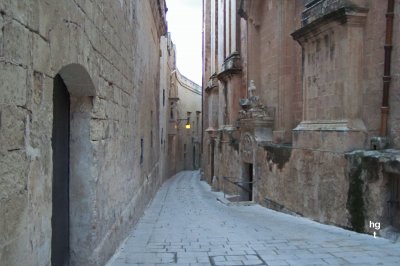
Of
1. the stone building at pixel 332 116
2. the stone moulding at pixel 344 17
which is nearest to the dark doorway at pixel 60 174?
the stone building at pixel 332 116

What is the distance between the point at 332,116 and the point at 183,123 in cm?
3069

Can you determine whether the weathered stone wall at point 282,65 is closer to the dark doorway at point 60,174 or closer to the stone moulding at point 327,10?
the stone moulding at point 327,10

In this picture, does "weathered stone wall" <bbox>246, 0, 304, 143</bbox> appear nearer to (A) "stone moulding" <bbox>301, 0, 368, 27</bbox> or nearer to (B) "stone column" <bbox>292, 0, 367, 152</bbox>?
(B) "stone column" <bbox>292, 0, 367, 152</bbox>

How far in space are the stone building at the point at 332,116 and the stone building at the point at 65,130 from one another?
3.78 meters

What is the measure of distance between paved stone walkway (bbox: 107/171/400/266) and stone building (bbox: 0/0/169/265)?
20.6 inches

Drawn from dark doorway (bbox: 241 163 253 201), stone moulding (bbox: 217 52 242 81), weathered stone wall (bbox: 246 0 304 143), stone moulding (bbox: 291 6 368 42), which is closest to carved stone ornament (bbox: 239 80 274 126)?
weathered stone wall (bbox: 246 0 304 143)

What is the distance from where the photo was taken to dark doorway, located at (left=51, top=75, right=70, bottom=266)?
3816 millimetres

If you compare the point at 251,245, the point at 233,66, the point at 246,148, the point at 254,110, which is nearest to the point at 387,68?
the point at 251,245

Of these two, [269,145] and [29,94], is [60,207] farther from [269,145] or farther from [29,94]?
[269,145]

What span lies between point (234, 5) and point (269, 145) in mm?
9151

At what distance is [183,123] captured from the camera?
126 ft

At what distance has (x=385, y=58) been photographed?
7160 millimetres

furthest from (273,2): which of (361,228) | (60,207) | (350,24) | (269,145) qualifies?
(60,207)

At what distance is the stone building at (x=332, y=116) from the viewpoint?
6859mm
